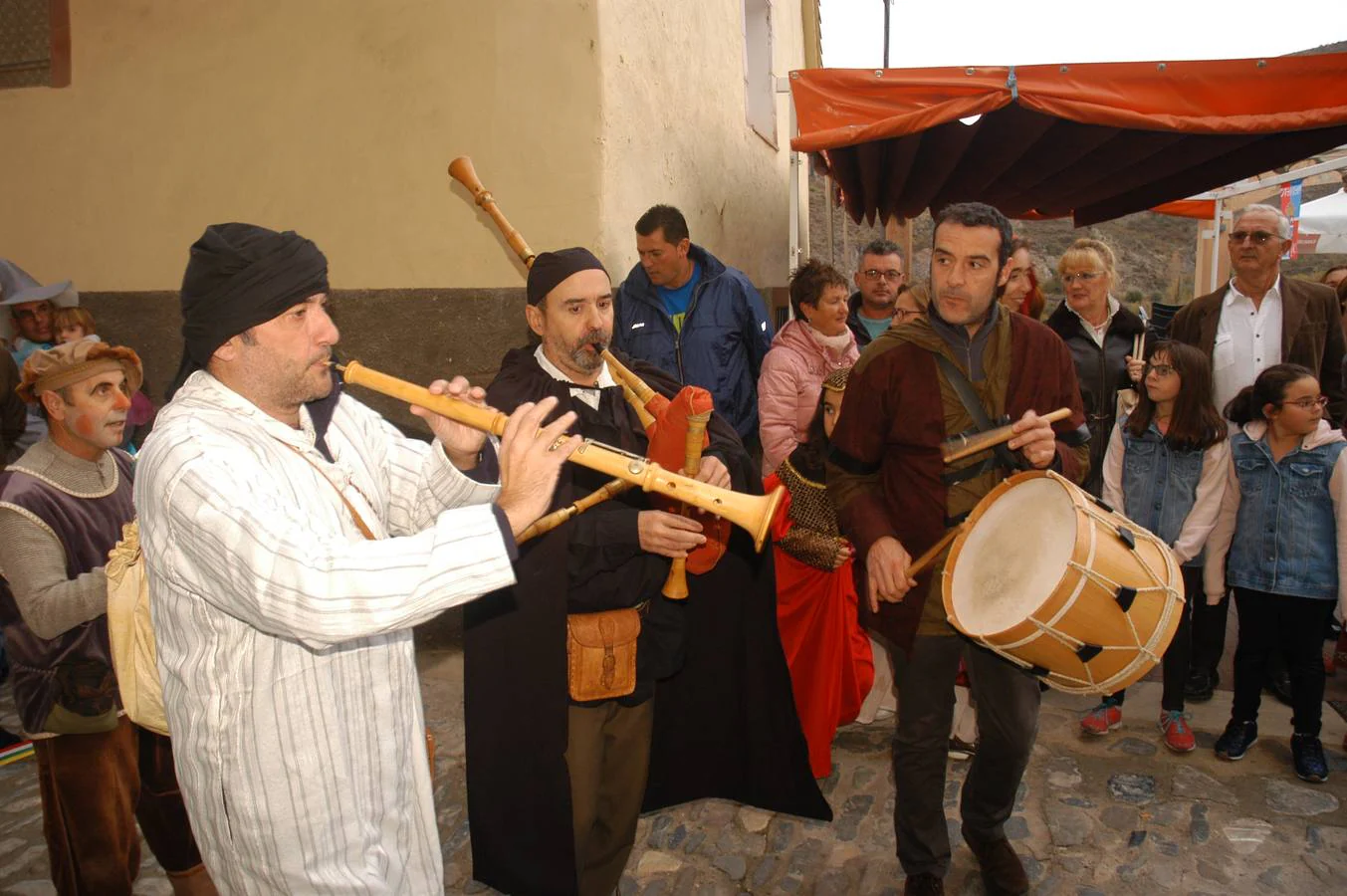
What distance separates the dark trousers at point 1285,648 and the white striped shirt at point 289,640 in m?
3.49

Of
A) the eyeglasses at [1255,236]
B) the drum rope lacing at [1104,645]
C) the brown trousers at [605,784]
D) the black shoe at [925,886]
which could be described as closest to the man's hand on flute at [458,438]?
the brown trousers at [605,784]

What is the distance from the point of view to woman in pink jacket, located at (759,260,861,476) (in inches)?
186

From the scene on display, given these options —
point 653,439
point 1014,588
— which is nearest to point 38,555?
point 653,439

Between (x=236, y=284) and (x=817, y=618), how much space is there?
2723 mm

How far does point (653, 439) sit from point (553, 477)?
3.19ft

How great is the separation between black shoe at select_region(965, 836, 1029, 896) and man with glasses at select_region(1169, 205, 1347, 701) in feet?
6.35

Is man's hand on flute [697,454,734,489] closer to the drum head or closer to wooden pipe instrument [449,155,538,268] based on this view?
the drum head

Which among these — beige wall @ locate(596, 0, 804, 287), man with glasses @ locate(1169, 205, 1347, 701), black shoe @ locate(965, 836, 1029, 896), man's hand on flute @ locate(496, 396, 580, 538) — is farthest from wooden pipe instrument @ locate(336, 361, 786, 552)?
man with glasses @ locate(1169, 205, 1347, 701)

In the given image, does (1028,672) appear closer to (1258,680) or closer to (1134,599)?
(1134,599)

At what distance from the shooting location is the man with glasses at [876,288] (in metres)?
5.71

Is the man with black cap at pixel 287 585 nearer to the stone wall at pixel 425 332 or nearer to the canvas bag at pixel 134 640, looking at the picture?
the canvas bag at pixel 134 640

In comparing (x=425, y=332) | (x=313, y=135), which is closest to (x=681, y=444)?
(x=425, y=332)

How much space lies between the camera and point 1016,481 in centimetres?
272

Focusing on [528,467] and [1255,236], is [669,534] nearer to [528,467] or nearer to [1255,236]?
[528,467]
